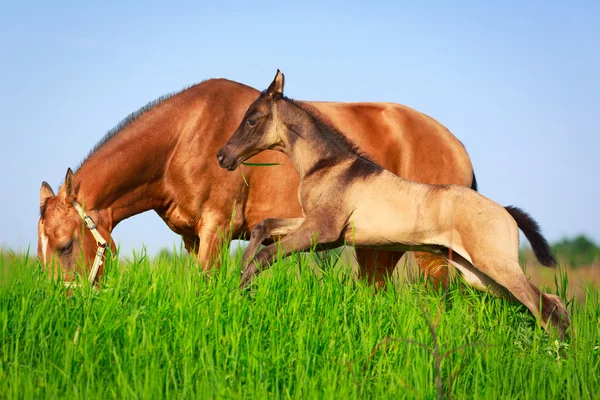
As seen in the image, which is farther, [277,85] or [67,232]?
[67,232]

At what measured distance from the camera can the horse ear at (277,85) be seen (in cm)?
664

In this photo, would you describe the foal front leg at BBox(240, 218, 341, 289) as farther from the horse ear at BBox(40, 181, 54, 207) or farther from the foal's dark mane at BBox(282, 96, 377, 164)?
the horse ear at BBox(40, 181, 54, 207)

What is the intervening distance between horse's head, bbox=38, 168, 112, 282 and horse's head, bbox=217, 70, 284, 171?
1.75 meters

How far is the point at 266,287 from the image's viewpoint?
5.97 meters

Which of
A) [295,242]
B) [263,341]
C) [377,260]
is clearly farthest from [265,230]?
[377,260]

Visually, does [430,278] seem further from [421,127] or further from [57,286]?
[57,286]

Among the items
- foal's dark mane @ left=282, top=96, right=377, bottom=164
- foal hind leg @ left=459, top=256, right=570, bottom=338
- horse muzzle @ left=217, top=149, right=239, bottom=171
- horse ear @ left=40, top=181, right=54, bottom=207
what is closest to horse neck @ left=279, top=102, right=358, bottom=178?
foal's dark mane @ left=282, top=96, right=377, bottom=164

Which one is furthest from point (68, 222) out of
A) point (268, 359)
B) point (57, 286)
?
point (268, 359)

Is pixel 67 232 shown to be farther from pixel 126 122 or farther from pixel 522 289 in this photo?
pixel 522 289

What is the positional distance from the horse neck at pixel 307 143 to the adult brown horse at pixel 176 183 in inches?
42.8

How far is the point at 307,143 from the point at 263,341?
2.09 m

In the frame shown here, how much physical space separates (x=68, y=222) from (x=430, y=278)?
3874mm

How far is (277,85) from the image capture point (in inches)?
263

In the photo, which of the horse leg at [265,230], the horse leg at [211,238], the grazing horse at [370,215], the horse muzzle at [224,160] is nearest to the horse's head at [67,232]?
the horse leg at [211,238]
